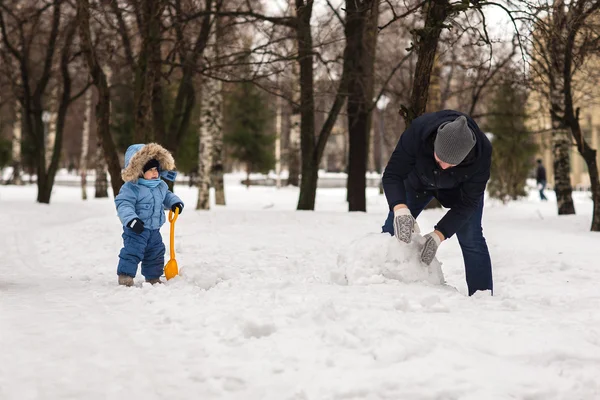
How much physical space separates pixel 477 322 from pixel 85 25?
857 cm

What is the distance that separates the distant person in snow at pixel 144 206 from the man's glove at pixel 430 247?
221 cm

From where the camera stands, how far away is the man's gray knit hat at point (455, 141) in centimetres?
360

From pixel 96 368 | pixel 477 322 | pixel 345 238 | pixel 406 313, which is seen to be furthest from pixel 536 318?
pixel 345 238

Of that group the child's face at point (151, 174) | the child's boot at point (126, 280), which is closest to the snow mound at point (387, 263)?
the child's boot at point (126, 280)

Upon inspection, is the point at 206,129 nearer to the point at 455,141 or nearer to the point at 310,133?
the point at 310,133

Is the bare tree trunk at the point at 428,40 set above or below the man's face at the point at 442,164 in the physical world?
above

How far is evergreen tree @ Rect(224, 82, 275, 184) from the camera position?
2616 cm

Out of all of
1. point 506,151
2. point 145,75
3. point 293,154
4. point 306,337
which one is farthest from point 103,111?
point 293,154

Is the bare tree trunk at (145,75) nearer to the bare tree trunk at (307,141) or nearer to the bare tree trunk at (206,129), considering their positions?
the bare tree trunk at (307,141)

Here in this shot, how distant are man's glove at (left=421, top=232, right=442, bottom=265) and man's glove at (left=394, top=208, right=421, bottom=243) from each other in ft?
0.44

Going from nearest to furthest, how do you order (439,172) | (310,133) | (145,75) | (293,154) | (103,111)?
(439,172)
(145,75)
(103,111)
(310,133)
(293,154)

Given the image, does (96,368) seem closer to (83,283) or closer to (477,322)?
(477,322)

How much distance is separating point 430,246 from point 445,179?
487 millimetres

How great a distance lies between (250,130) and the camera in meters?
26.4
